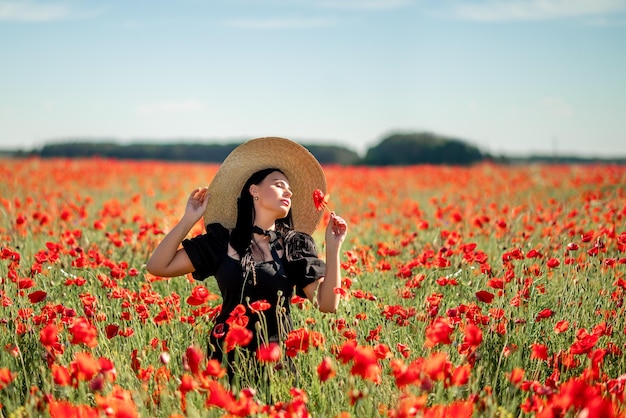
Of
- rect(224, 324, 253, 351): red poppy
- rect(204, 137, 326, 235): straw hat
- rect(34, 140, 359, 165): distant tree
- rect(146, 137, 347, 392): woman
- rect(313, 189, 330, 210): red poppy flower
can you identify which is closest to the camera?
rect(224, 324, 253, 351): red poppy

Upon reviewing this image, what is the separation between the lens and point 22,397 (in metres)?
2.84

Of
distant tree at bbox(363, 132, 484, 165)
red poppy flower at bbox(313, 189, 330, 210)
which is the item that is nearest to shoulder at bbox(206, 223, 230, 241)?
red poppy flower at bbox(313, 189, 330, 210)

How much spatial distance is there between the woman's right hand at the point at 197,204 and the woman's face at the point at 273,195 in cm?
22

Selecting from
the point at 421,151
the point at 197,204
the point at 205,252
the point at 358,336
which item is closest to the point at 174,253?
the point at 205,252

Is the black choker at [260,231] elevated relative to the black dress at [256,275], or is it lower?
elevated

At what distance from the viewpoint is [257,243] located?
10.2 ft

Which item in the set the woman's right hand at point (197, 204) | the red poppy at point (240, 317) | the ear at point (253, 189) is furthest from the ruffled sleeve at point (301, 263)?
the red poppy at point (240, 317)

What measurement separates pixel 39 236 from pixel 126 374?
369 centimetres

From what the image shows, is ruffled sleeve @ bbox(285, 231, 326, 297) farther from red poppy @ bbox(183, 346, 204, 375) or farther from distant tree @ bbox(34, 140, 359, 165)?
distant tree @ bbox(34, 140, 359, 165)

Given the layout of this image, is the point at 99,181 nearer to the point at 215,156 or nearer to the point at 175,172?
the point at 175,172

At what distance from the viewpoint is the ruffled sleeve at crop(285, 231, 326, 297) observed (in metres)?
3.00

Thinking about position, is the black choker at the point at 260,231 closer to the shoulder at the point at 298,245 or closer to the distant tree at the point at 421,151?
the shoulder at the point at 298,245

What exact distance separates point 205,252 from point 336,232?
592mm

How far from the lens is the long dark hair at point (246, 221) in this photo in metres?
3.07
